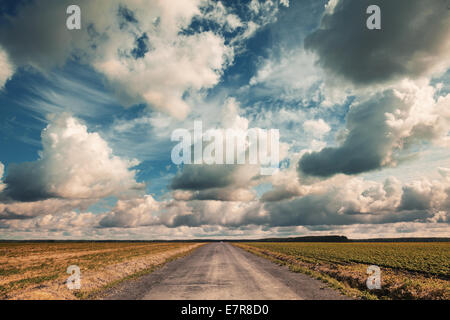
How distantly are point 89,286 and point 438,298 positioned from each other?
17.8 metres

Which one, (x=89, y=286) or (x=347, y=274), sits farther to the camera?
(x=347, y=274)
